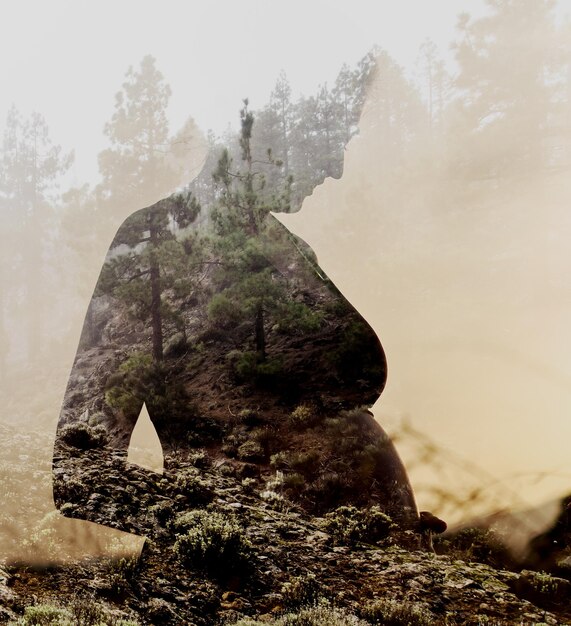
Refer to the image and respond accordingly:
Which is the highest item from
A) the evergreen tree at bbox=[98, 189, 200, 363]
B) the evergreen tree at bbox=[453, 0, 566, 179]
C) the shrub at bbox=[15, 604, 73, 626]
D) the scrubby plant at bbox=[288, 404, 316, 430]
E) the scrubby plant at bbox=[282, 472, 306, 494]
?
the evergreen tree at bbox=[453, 0, 566, 179]

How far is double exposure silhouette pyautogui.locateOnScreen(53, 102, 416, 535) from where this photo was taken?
2307 millimetres

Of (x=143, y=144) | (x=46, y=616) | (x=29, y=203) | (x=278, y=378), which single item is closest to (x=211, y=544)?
(x=46, y=616)

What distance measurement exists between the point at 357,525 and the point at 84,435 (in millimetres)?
1737

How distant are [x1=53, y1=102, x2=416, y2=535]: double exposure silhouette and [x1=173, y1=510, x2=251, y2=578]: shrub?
14 cm

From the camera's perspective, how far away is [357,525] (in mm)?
2189

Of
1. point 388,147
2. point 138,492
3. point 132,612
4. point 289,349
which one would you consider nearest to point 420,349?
point 289,349

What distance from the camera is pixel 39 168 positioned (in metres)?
4.48

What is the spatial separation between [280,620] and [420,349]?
1.93m

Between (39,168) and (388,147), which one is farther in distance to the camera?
(39,168)

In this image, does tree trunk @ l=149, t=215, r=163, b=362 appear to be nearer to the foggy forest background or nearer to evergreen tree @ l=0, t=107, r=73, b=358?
the foggy forest background

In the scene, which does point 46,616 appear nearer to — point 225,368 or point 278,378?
point 225,368

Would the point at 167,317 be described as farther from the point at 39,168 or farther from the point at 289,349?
the point at 39,168

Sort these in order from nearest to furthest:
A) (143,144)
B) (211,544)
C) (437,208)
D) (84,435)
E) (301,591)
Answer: (301,591)
(211,544)
(84,435)
(143,144)
(437,208)

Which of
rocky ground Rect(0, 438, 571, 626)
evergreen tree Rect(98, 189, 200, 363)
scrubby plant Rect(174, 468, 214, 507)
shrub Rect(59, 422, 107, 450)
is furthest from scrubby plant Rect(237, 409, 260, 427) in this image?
shrub Rect(59, 422, 107, 450)
